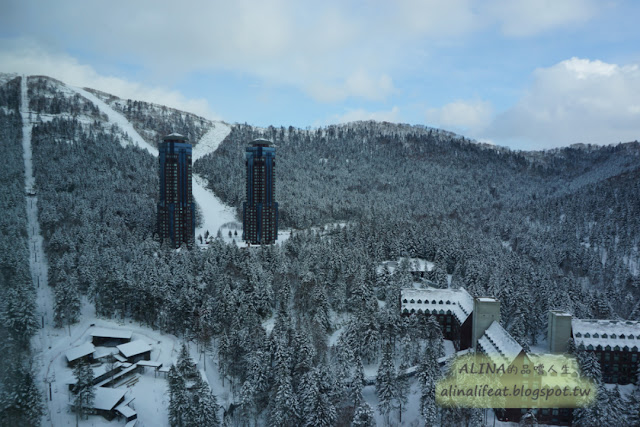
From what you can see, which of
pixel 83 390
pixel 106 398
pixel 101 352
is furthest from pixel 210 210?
pixel 83 390

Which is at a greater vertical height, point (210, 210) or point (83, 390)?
point (210, 210)

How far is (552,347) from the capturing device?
144ft

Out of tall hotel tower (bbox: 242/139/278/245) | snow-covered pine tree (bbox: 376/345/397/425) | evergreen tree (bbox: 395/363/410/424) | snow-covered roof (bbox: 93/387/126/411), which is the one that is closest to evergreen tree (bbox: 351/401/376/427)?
snow-covered pine tree (bbox: 376/345/397/425)

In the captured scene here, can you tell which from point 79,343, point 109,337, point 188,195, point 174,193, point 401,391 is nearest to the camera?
point 401,391

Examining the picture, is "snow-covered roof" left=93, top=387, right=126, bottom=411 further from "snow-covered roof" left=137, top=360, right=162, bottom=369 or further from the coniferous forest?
"snow-covered roof" left=137, top=360, right=162, bottom=369

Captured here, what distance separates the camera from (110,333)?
4719cm

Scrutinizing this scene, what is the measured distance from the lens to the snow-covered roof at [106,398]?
32.4 m

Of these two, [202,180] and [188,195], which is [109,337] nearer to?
[188,195]

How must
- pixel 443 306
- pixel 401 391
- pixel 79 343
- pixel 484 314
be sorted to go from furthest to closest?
pixel 443 306 < pixel 484 314 < pixel 79 343 < pixel 401 391

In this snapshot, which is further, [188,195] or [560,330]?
[188,195]

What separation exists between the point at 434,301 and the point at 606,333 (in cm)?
1804

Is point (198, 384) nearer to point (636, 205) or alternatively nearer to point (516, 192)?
point (636, 205)

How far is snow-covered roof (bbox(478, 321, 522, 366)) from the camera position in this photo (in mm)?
35888

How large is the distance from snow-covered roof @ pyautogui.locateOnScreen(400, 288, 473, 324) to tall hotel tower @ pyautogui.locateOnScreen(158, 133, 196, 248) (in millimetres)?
46311
